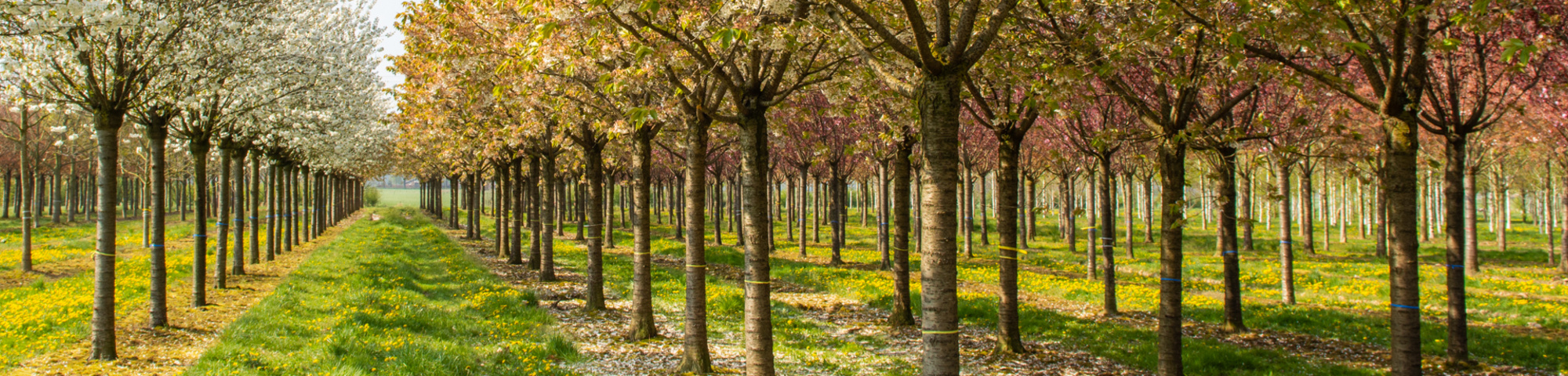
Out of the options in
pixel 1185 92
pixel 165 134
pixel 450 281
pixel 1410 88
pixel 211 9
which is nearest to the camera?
pixel 1410 88

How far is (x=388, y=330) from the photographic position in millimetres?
11039

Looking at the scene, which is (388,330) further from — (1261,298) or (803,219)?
(803,219)

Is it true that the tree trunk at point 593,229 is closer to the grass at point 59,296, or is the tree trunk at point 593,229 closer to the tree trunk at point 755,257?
the tree trunk at point 755,257

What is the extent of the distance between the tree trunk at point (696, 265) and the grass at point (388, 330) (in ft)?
5.30

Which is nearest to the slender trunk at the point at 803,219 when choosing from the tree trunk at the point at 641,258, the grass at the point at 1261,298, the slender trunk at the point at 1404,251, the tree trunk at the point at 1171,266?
the grass at the point at 1261,298

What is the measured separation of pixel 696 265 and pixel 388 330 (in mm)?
4953

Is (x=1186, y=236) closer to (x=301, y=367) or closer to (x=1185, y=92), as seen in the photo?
(x=1185, y=92)

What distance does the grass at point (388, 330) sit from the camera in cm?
888

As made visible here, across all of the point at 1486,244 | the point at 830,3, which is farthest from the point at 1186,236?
the point at 830,3

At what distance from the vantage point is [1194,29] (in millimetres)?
7363

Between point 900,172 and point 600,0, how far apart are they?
889 centimetres

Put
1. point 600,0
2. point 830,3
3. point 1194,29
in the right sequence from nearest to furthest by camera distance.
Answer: point 600,0 < point 830,3 < point 1194,29

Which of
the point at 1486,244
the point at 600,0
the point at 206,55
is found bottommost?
the point at 1486,244

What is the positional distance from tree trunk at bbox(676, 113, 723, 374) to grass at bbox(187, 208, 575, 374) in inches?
63.7
